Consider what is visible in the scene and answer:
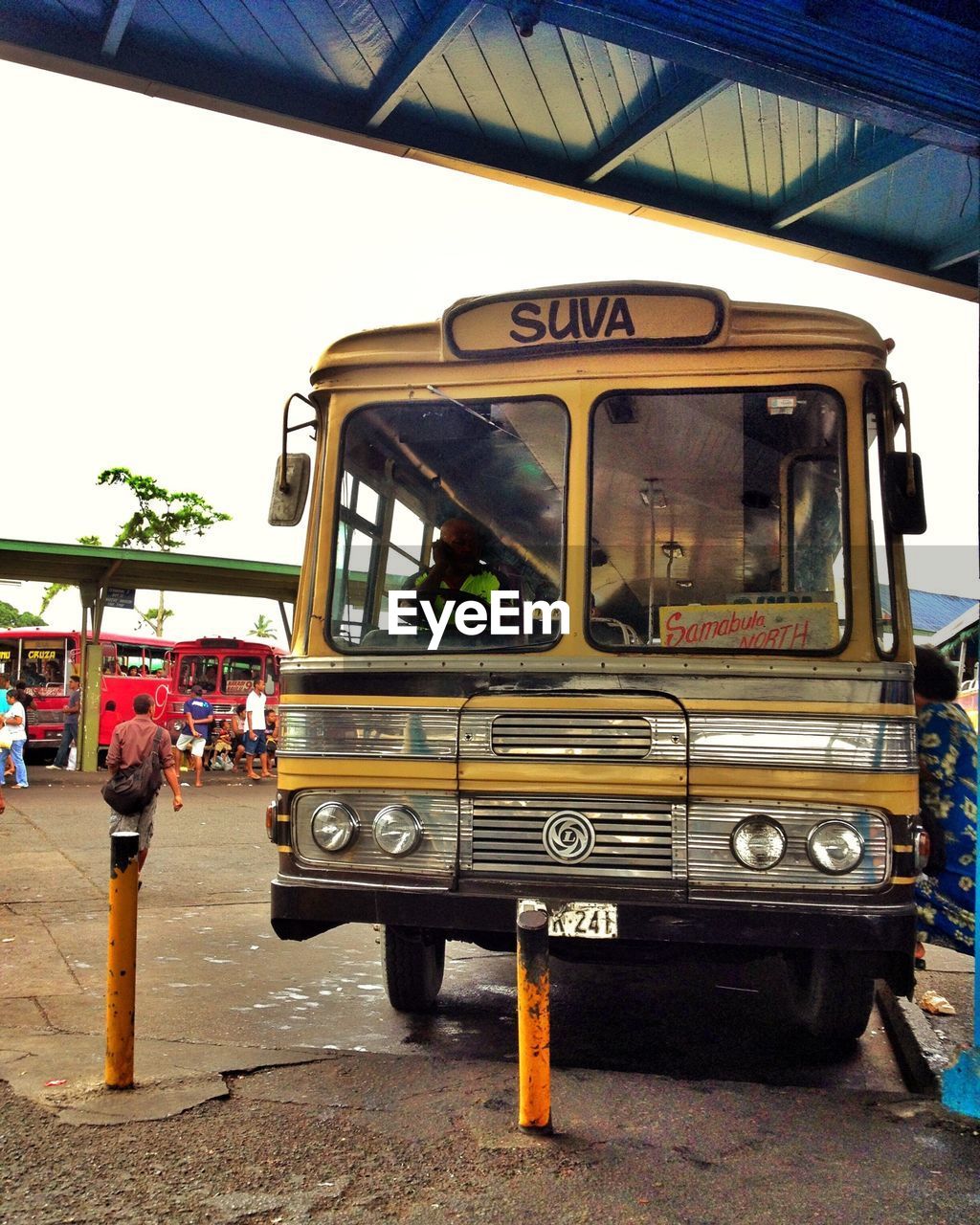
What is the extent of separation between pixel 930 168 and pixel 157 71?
11.8 ft

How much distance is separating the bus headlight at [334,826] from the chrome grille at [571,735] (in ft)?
2.18

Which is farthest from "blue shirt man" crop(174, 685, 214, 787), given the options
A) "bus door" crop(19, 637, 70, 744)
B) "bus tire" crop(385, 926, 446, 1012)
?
"bus tire" crop(385, 926, 446, 1012)

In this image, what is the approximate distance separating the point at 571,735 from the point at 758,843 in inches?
31.6

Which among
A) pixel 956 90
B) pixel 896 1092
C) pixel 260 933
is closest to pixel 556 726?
pixel 896 1092

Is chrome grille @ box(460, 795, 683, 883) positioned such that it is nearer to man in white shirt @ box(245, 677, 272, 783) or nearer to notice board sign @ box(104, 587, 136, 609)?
man in white shirt @ box(245, 677, 272, 783)

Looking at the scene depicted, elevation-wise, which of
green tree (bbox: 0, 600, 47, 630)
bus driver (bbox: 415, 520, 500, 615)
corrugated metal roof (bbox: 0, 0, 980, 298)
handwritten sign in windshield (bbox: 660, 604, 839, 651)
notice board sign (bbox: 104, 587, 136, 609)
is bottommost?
handwritten sign in windshield (bbox: 660, 604, 839, 651)

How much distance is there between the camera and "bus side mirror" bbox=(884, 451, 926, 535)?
4.52 meters

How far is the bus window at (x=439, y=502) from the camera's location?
4707mm

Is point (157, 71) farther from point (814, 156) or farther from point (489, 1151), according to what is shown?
point (489, 1151)

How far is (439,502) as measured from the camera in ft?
16.3

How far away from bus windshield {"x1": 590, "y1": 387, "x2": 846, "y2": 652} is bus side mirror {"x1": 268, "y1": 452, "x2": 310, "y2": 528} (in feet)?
4.25

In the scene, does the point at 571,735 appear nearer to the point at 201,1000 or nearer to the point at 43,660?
the point at 201,1000

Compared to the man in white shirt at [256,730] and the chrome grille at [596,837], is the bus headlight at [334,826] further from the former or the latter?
the man in white shirt at [256,730]

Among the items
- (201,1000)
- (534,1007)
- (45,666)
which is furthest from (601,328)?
(45,666)
